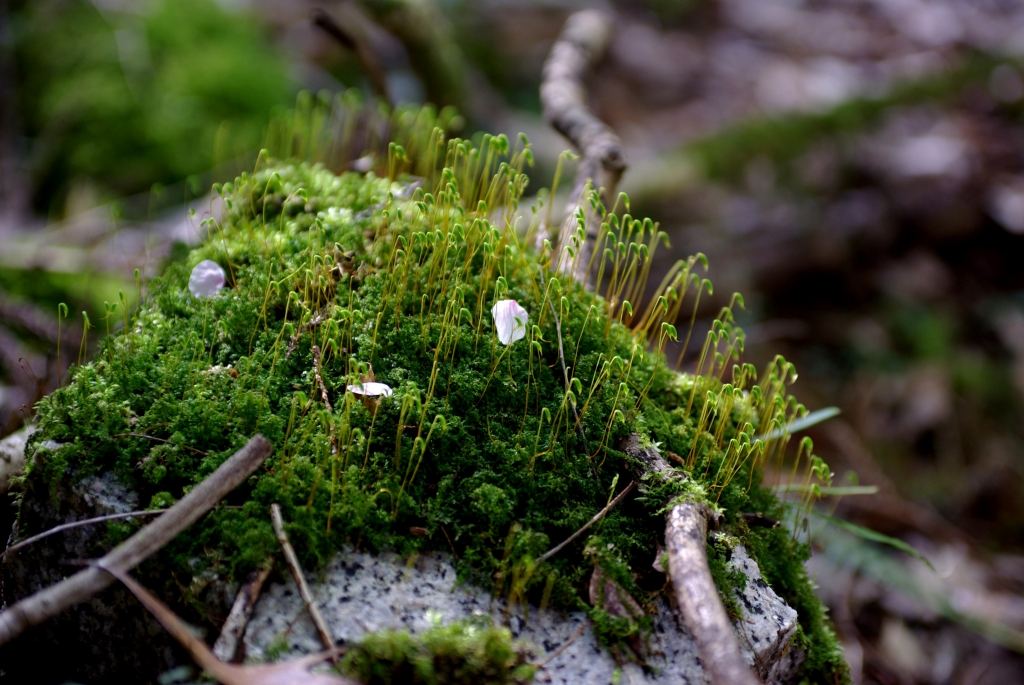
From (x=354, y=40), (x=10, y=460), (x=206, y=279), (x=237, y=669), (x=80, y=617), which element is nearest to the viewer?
(x=237, y=669)

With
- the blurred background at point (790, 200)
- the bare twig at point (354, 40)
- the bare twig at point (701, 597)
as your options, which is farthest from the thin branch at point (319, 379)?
the bare twig at point (354, 40)

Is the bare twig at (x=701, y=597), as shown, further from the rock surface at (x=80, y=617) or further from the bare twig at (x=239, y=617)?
the rock surface at (x=80, y=617)

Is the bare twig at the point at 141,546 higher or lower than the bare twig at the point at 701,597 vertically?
lower

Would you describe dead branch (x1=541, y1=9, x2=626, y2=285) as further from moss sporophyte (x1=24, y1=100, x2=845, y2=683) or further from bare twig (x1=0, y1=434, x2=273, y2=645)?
bare twig (x1=0, y1=434, x2=273, y2=645)

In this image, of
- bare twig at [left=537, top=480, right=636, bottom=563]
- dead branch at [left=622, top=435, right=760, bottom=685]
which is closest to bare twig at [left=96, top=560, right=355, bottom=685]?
bare twig at [left=537, top=480, right=636, bottom=563]

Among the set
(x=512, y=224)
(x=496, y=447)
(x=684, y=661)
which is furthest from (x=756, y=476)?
(x=512, y=224)

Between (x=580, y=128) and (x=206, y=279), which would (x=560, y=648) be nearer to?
(x=206, y=279)

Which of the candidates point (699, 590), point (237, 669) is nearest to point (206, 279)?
point (237, 669)
